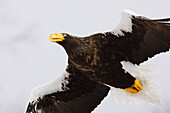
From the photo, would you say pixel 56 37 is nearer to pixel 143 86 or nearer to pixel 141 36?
pixel 141 36

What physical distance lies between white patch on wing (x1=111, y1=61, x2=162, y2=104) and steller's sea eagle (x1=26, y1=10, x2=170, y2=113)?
0.19 feet

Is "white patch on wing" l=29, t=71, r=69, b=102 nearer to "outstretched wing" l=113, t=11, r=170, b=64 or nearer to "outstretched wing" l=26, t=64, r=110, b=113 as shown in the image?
"outstretched wing" l=26, t=64, r=110, b=113

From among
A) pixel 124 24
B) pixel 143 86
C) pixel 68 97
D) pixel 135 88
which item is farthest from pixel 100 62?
pixel 68 97

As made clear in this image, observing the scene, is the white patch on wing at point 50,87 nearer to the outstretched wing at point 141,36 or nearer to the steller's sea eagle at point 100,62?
the steller's sea eagle at point 100,62

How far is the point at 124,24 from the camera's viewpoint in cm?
568

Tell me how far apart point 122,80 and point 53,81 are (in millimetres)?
1476

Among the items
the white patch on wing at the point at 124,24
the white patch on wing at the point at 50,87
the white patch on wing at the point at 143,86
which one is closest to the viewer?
the white patch on wing at the point at 124,24

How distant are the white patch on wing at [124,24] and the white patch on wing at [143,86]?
2.06 ft

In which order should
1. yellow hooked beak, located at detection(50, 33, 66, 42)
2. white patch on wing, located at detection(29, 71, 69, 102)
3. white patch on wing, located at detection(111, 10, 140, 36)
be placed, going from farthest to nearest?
white patch on wing, located at detection(29, 71, 69, 102) → white patch on wing, located at detection(111, 10, 140, 36) → yellow hooked beak, located at detection(50, 33, 66, 42)

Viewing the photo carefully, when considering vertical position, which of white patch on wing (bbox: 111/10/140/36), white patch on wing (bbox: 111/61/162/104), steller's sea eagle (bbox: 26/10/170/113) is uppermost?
white patch on wing (bbox: 111/10/140/36)

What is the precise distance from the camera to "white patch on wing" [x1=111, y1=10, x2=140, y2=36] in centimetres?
551

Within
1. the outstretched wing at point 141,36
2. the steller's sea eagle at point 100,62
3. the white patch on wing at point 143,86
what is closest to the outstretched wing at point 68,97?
the steller's sea eagle at point 100,62

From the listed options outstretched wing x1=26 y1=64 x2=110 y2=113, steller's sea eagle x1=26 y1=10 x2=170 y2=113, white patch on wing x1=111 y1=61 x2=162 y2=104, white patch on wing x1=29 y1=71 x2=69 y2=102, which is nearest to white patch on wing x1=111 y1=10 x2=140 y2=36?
steller's sea eagle x1=26 y1=10 x2=170 y2=113

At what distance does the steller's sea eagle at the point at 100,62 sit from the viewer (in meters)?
5.53
